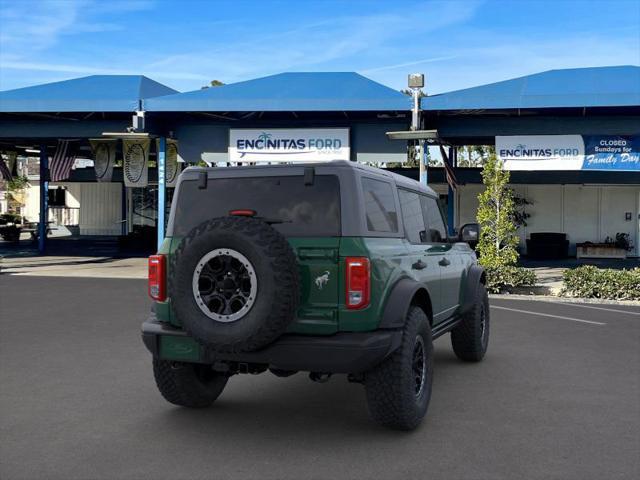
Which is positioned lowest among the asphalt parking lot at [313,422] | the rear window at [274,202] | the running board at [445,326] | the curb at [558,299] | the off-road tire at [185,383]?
the curb at [558,299]

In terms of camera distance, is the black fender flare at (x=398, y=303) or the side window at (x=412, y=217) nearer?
the black fender flare at (x=398, y=303)

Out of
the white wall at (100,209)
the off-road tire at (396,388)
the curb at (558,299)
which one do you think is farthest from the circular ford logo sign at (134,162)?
the off-road tire at (396,388)

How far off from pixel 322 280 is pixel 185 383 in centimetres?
167

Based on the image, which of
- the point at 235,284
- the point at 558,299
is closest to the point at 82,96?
the point at 558,299

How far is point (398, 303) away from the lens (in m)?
5.04

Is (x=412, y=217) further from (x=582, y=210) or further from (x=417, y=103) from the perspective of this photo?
(x=582, y=210)

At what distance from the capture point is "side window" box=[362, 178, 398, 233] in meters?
5.20

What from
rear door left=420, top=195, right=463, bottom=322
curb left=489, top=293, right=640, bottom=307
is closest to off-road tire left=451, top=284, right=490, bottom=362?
rear door left=420, top=195, right=463, bottom=322

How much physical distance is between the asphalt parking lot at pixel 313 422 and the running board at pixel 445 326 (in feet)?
1.83

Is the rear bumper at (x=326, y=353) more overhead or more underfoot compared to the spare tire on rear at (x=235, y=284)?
more underfoot

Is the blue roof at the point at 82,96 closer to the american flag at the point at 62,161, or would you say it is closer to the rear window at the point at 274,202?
the american flag at the point at 62,161

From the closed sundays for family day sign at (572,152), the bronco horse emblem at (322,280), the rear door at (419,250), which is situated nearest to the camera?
the bronco horse emblem at (322,280)

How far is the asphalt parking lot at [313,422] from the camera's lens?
14.7ft

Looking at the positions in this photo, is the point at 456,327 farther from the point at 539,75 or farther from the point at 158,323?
the point at 539,75
